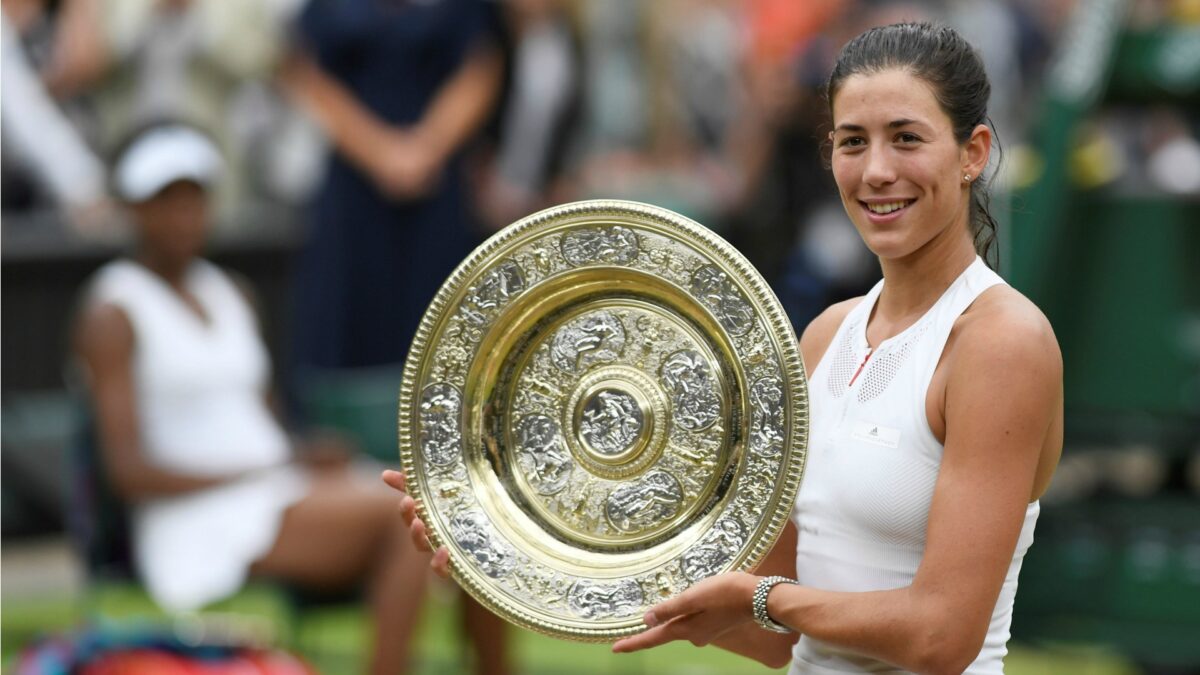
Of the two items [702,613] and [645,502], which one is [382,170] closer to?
[645,502]

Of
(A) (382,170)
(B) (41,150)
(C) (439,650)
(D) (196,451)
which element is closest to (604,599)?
→ (D) (196,451)

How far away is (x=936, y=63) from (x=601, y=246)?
0.49 metres

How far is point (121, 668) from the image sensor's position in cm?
409

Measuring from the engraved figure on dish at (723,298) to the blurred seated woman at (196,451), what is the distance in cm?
243

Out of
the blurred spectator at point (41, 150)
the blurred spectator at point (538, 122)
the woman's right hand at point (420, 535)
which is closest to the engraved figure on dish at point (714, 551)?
the woman's right hand at point (420, 535)

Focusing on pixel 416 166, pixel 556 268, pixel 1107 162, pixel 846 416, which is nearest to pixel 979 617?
pixel 846 416

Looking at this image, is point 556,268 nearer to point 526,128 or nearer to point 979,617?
point 979,617

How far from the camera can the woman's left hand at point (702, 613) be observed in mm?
2180

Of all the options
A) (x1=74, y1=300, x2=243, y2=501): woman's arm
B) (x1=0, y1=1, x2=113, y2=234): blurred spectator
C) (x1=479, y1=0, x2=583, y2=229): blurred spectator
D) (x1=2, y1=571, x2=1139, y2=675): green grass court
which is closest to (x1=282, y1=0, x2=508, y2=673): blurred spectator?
(x1=479, y1=0, x2=583, y2=229): blurred spectator

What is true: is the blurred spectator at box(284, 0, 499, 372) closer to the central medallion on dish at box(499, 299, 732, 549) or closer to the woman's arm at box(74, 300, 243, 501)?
the woman's arm at box(74, 300, 243, 501)

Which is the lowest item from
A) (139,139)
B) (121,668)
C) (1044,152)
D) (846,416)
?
(121,668)

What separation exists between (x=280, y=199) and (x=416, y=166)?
2181mm

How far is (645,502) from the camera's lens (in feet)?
7.89

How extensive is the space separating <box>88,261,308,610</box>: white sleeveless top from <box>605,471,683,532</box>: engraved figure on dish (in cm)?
246
